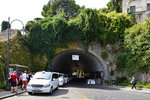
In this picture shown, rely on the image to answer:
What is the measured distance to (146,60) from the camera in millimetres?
22031

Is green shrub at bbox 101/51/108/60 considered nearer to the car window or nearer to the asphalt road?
the asphalt road

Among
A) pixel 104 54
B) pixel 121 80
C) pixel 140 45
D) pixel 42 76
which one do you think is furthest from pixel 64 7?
pixel 42 76

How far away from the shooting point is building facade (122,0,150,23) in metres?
36.5

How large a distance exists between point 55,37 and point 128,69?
12.3 metres

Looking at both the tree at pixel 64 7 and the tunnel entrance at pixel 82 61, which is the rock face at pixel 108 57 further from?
the tree at pixel 64 7

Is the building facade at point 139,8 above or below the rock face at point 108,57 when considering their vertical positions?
above

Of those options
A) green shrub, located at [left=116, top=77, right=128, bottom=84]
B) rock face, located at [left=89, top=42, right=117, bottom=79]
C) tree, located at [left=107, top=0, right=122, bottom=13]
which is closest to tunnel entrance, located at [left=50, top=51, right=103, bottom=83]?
rock face, located at [left=89, top=42, right=117, bottom=79]

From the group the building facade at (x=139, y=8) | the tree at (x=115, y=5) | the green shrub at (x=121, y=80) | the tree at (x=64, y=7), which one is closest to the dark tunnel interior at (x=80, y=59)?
the green shrub at (x=121, y=80)

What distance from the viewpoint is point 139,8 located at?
3844 centimetres

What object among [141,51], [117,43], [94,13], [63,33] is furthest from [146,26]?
[63,33]

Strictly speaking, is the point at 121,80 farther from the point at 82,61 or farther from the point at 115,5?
the point at 115,5

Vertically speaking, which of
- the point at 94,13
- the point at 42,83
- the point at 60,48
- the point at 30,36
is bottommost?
the point at 42,83

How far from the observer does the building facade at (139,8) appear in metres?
36.5

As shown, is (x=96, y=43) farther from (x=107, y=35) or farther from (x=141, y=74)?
(x=141, y=74)
